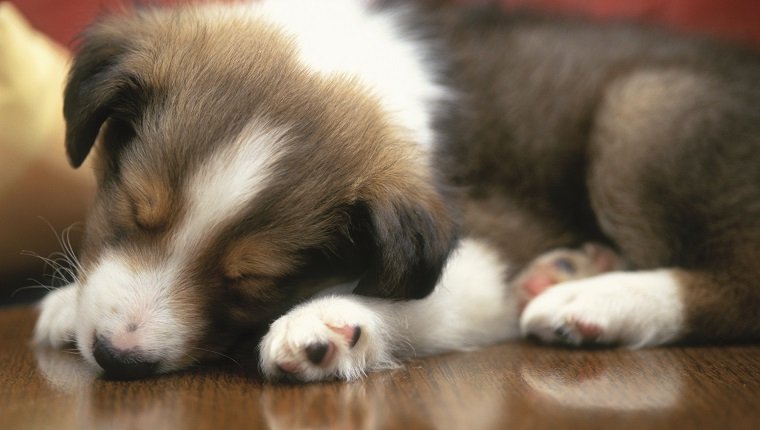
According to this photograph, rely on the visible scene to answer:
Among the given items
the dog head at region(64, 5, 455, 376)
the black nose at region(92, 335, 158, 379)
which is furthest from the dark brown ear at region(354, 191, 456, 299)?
the black nose at region(92, 335, 158, 379)

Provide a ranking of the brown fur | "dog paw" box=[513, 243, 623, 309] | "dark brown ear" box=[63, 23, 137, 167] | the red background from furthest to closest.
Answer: the red background → "dog paw" box=[513, 243, 623, 309] → the brown fur → "dark brown ear" box=[63, 23, 137, 167]

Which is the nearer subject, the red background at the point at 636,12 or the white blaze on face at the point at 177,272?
the white blaze on face at the point at 177,272

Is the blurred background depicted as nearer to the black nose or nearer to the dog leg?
the black nose

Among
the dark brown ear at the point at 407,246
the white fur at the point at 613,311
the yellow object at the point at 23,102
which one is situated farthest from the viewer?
the yellow object at the point at 23,102

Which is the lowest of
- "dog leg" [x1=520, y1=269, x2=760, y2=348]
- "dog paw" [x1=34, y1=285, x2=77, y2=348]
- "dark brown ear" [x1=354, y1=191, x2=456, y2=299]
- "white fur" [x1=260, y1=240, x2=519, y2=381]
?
"dog paw" [x1=34, y1=285, x2=77, y2=348]

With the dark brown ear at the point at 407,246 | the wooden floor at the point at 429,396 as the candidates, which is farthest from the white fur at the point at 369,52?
the wooden floor at the point at 429,396

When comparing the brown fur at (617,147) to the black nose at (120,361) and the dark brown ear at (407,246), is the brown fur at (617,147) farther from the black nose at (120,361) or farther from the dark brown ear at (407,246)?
the black nose at (120,361)

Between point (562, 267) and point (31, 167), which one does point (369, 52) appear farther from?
point (31, 167)

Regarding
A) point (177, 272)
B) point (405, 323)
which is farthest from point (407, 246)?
point (177, 272)
